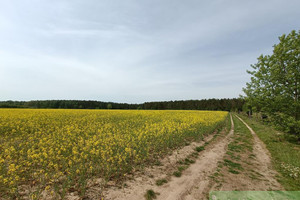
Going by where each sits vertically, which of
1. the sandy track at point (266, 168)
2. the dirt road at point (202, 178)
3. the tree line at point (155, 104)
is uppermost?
the tree line at point (155, 104)

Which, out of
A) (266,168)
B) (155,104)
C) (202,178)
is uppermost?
(155,104)

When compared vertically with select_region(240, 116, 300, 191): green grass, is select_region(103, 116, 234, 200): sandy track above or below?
above

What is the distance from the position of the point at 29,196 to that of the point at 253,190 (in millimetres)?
7018

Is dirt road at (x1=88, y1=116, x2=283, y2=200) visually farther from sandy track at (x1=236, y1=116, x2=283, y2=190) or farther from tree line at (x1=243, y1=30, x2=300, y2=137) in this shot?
tree line at (x1=243, y1=30, x2=300, y2=137)

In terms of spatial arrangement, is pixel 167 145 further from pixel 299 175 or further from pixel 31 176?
pixel 31 176

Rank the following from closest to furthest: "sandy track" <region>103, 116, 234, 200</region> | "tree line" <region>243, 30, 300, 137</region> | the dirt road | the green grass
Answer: "sandy track" <region>103, 116, 234, 200</region> < the dirt road < the green grass < "tree line" <region>243, 30, 300, 137</region>

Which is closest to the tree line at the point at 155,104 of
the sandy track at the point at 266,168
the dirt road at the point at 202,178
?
the sandy track at the point at 266,168

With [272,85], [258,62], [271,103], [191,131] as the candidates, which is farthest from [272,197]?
[258,62]

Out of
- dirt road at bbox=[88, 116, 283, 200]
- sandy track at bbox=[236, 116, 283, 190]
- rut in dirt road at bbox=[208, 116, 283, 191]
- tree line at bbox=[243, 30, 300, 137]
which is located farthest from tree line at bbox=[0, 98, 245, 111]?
dirt road at bbox=[88, 116, 283, 200]

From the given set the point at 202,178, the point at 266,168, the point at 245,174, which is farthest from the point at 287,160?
the point at 202,178

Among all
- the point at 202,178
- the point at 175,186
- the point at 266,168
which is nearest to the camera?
the point at 175,186

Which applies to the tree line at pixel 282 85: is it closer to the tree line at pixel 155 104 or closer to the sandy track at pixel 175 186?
the sandy track at pixel 175 186

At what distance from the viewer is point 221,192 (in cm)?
420

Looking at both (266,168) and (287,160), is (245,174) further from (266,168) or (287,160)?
(287,160)
